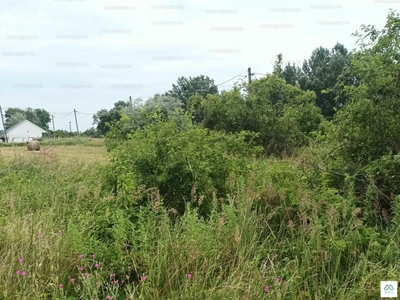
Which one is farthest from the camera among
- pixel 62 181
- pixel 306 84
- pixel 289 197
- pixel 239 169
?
pixel 306 84

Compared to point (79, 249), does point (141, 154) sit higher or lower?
higher

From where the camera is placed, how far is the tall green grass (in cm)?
262

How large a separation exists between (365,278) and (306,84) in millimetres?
30792

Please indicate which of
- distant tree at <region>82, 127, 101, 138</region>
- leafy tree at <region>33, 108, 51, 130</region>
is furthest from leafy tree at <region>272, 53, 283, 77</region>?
leafy tree at <region>33, 108, 51, 130</region>

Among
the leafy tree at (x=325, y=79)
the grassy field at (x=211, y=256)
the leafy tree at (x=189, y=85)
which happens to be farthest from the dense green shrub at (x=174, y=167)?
the leafy tree at (x=189, y=85)

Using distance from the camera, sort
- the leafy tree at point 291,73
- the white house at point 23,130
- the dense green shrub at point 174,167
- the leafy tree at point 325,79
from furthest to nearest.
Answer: the white house at point 23,130 < the leafy tree at point 291,73 < the leafy tree at point 325,79 < the dense green shrub at point 174,167

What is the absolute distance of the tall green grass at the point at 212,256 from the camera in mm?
2625

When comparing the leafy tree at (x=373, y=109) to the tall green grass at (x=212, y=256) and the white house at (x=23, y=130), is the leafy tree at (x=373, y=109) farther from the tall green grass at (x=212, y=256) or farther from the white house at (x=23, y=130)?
the white house at (x=23, y=130)

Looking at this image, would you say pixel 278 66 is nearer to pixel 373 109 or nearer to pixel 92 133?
pixel 373 109

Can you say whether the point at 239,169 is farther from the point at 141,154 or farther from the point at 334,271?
the point at 334,271

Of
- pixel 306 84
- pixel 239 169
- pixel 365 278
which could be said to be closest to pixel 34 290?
pixel 365 278

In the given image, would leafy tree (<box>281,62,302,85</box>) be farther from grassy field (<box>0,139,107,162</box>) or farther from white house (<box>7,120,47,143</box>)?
white house (<box>7,120,47,143</box>)

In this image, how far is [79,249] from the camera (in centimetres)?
297

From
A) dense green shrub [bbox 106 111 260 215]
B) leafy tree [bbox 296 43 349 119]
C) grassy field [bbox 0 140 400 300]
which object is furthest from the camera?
leafy tree [bbox 296 43 349 119]
